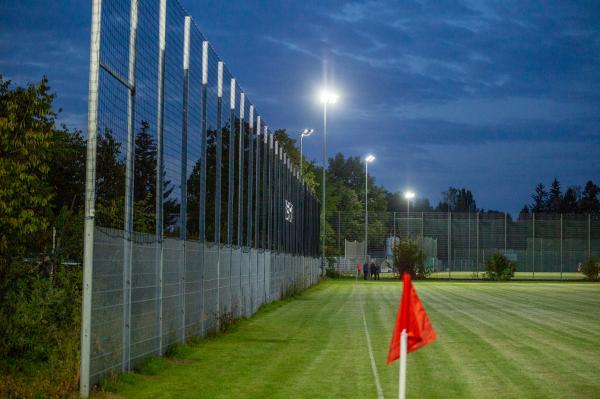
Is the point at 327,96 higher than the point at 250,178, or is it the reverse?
the point at 327,96

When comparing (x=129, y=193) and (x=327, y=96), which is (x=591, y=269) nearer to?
(x=327, y=96)

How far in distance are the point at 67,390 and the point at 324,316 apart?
17769mm

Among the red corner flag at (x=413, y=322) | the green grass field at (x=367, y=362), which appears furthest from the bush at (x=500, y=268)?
the red corner flag at (x=413, y=322)

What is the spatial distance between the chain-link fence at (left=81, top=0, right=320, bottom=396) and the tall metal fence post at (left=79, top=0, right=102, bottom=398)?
14mm

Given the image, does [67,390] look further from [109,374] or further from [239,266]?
[239,266]

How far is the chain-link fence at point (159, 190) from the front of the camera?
41.6 feet

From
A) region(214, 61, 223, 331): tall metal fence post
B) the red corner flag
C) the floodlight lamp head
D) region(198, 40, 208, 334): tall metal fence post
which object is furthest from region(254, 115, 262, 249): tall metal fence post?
the floodlight lamp head

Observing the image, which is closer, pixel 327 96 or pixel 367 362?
pixel 367 362

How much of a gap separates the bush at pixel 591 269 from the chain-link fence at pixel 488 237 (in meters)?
4.75

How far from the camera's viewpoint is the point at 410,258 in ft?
260

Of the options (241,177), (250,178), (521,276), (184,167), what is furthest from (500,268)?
(184,167)

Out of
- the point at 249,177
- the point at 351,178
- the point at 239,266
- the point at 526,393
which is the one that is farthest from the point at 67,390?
the point at 351,178

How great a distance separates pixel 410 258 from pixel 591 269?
48.1 feet

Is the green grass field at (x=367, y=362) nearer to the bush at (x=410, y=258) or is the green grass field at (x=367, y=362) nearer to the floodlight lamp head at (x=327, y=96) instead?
the floodlight lamp head at (x=327, y=96)
